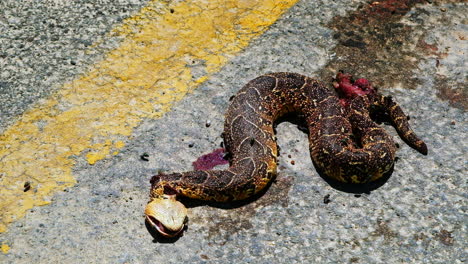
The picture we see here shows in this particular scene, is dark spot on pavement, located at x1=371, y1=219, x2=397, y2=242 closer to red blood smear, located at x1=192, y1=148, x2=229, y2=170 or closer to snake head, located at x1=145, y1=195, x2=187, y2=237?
red blood smear, located at x1=192, y1=148, x2=229, y2=170

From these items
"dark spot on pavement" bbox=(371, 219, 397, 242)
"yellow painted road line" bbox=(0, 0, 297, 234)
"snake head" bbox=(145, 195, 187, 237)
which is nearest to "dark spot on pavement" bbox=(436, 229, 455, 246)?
"dark spot on pavement" bbox=(371, 219, 397, 242)

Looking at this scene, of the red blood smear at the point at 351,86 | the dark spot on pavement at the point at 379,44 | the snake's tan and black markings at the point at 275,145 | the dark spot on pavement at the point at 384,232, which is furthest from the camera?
the dark spot on pavement at the point at 379,44

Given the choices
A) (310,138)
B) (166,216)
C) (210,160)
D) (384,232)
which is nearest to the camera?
(166,216)

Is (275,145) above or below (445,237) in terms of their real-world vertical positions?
above

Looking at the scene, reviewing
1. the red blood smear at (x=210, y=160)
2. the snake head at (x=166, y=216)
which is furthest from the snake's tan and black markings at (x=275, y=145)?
the red blood smear at (x=210, y=160)

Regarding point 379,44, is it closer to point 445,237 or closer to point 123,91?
point 445,237

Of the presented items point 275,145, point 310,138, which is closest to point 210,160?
point 275,145

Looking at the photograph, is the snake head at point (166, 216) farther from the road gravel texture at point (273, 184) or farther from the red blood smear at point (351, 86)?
the red blood smear at point (351, 86)
